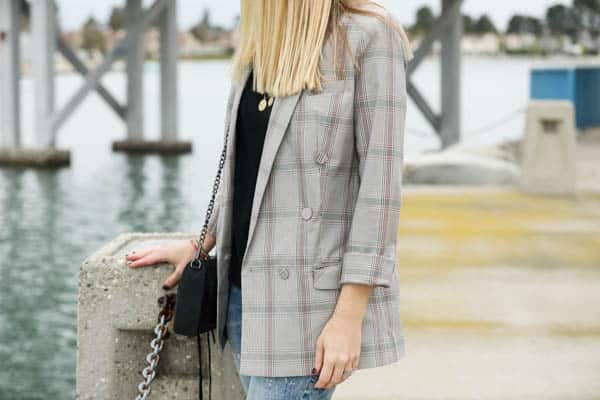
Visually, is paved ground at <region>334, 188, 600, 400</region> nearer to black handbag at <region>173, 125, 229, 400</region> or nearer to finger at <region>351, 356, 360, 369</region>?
black handbag at <region>173, 125, 229, 400</region>

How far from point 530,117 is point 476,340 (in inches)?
259

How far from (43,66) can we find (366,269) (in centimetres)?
2909

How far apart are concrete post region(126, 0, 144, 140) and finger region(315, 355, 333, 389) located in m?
32.5

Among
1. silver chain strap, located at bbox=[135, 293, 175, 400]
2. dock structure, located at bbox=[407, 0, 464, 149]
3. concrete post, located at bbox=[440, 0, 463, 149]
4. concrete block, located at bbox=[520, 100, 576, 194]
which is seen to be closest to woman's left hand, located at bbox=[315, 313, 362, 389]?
silver chain strap, located at bbox=[135, 293, 175, 400]

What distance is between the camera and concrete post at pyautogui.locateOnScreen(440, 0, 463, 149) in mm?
32375

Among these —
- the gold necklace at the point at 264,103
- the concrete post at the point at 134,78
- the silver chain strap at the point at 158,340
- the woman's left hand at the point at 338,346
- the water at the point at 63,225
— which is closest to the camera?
the woman's left hand at the point at 338,346

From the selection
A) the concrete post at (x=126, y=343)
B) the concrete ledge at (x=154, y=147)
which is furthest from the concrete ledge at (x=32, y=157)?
the concrete post at (x=126, y=343)

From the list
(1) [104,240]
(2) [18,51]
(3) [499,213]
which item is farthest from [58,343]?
(2) [18,51]

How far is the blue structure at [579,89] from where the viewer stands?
1097 inches

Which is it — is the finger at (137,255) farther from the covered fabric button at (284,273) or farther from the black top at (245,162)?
the covered fabric button at (284,273)

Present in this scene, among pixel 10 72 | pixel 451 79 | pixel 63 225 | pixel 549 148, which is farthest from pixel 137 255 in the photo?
pixel 451 79

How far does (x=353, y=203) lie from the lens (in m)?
2.61

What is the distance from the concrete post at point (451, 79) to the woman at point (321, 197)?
29.9 meters

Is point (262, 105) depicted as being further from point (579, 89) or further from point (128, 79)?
point (128, 79)
